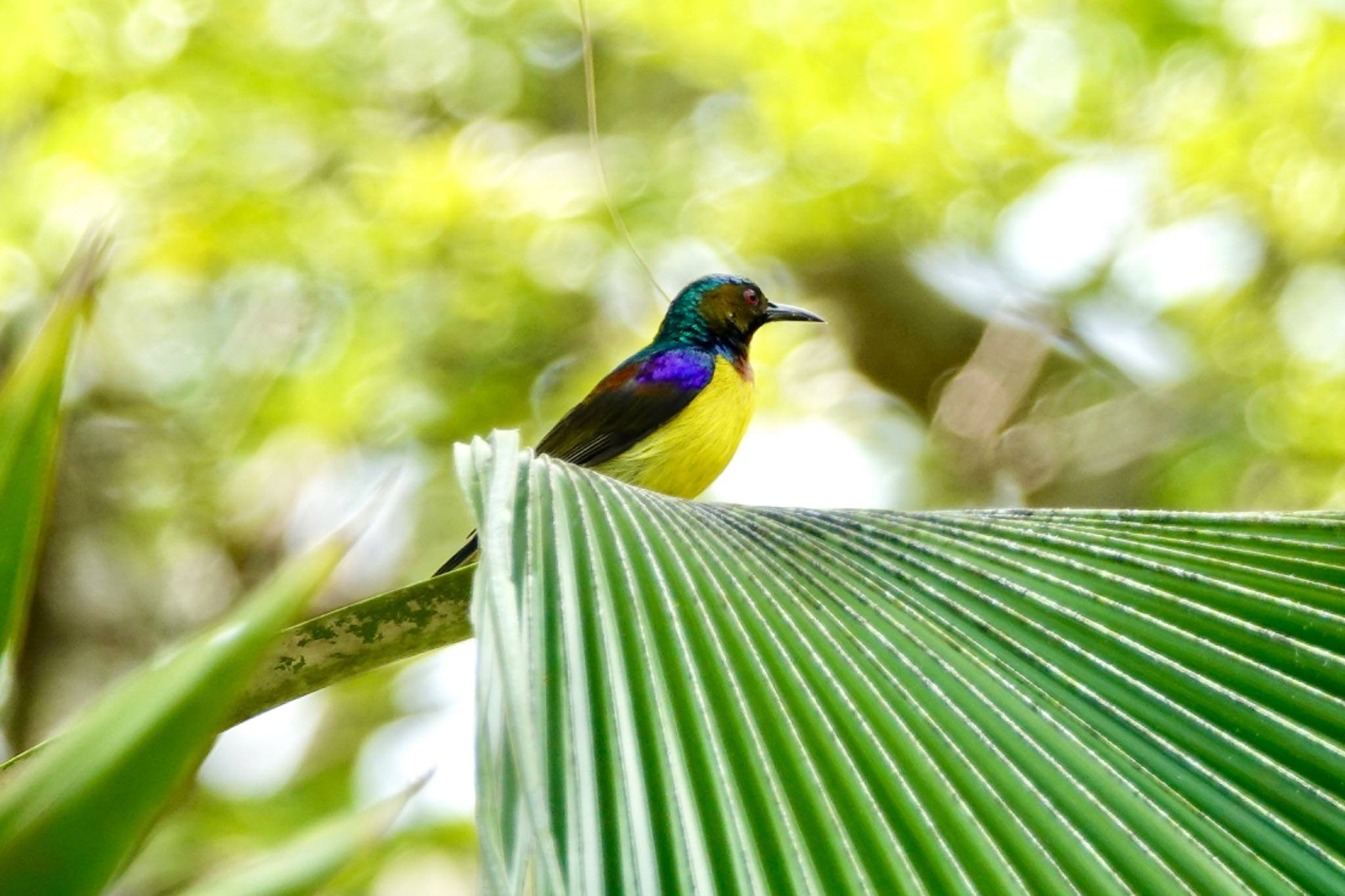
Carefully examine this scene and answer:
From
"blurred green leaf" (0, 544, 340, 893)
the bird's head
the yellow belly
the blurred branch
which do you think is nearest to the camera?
"blurred green leaf" (0, 544, 340, 893)

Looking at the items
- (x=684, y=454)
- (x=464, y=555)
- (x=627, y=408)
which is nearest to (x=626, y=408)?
(x=627, y=408)

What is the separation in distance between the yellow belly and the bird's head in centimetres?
70

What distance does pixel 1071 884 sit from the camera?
102 cm

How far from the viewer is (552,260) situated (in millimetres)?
7895

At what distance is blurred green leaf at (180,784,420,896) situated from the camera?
81cm

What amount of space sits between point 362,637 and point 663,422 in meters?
2.92

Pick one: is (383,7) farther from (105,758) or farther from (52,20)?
(105,758)

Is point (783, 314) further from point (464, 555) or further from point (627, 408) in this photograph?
point (464, 555)

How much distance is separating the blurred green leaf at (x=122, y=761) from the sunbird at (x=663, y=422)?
321 centimetres

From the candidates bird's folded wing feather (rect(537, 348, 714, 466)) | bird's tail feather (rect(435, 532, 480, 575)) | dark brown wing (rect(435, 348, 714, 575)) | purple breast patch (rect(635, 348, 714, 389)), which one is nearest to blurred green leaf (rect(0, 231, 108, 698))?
bird's tail feather (rect(435, 532, 480, 575))

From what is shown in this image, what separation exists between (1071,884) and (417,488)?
827 centimetres

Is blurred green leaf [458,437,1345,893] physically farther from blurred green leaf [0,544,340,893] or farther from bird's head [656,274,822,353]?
bird's head [656,274,822,353]

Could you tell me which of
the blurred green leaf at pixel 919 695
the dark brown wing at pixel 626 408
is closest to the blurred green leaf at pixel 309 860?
the blurred green leaf at pixel 919 695

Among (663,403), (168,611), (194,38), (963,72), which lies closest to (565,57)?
(194,38)
